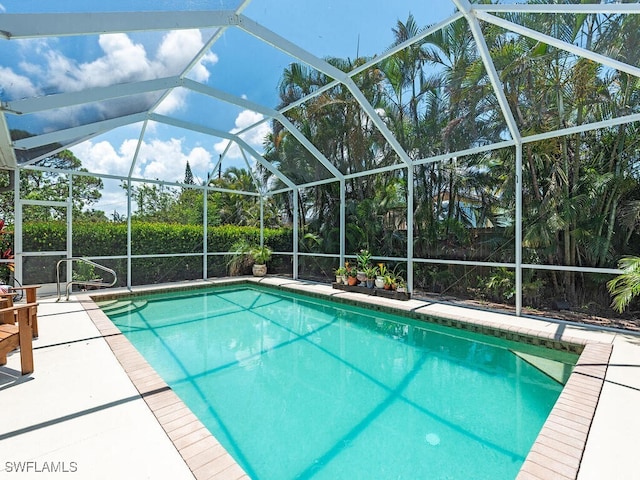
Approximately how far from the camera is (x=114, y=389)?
10.1 feet

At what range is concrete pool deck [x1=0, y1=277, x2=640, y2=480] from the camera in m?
2.06

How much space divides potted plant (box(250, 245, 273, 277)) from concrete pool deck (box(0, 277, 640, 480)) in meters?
7.23

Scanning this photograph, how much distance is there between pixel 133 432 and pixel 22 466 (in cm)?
61

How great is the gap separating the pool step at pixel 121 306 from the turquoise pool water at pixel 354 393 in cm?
68

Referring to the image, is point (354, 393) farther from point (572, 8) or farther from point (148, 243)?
point (148, 243)

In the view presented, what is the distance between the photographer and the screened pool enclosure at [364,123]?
4.16 metres

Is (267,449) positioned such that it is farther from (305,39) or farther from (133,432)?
(305,39)

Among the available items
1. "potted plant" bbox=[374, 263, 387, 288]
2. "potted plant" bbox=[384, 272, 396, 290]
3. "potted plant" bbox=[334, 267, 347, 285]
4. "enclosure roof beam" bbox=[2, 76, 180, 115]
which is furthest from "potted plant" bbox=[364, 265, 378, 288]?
"enclosure roof beam" bbox=[2, 76, 180, 115]

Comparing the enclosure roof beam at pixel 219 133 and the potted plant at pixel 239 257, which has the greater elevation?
the enclosure roof beam at pixel 219 133

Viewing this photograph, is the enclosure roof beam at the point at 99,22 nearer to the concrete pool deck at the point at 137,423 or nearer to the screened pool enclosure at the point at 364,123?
the screened pool enclosure at the point at 364,123

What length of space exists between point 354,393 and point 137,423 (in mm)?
2172

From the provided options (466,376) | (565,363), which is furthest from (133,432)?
(565,363)

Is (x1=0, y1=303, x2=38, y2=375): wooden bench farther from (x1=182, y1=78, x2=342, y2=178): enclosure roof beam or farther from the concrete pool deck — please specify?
(x1=182, y1=78, x2=342, y2=178): enclosure roof beam

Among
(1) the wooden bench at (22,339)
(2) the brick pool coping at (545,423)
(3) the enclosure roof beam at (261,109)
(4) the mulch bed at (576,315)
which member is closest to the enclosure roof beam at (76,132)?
(3) the enclosure roof beam at (261,109)
